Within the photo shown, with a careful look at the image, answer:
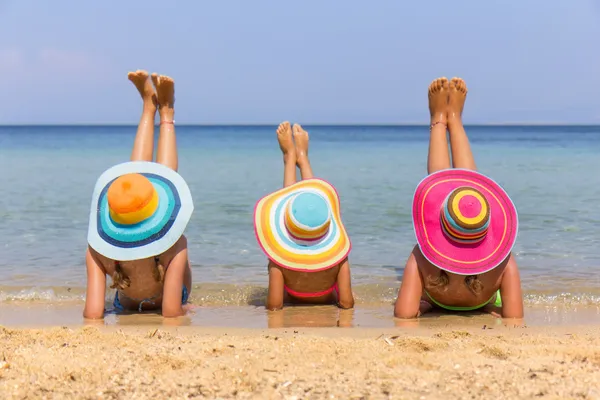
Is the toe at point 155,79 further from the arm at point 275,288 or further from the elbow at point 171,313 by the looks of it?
the elbow at point 171,313

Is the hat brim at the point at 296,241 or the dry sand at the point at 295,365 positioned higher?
the hat brim at the point at 296,241

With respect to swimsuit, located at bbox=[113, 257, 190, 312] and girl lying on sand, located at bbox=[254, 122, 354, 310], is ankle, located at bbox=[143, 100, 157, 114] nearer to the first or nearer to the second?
girl lying on sand, located at bbox=[254, 122, 354, 310]

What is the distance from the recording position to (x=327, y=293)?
5.37m

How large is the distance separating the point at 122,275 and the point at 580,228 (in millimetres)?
5633

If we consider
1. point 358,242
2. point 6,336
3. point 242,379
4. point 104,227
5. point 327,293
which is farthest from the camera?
point 358,242

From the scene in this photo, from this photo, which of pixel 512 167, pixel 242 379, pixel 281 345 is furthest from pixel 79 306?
pixel 512 167

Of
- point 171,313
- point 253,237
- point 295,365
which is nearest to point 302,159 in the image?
point 171,313

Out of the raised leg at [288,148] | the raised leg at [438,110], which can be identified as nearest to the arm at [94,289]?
the raised leg at [288,148]

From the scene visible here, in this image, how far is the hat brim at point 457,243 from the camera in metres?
4.69

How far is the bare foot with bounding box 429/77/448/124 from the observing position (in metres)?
5.60

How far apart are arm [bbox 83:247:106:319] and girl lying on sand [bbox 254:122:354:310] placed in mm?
1105

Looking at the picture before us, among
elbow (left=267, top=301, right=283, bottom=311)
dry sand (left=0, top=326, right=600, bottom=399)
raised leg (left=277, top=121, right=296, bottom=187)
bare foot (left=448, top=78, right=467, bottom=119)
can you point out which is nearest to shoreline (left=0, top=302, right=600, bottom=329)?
elbow (left=267, top=301, right=283, bottom=311)

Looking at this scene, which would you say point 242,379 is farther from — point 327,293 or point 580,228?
point 580,228

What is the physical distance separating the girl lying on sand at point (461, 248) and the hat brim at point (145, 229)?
1537 mm
